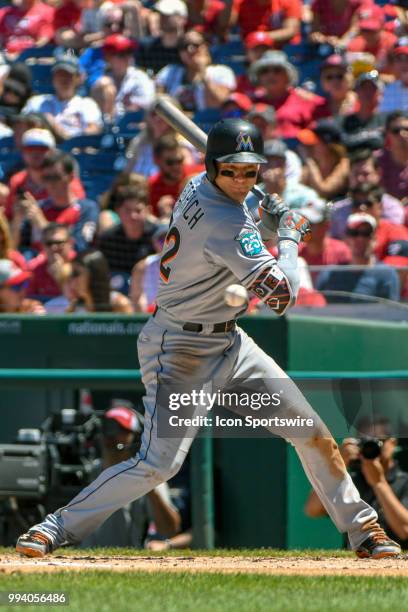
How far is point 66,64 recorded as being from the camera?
11125mm

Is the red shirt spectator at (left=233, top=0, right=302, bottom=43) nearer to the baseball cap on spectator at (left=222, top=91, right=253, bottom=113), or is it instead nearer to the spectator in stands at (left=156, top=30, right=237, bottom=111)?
the spectator in stands at (left=156, top=30, right=237, bottom=111)

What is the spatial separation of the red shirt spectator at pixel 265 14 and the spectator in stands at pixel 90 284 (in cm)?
381

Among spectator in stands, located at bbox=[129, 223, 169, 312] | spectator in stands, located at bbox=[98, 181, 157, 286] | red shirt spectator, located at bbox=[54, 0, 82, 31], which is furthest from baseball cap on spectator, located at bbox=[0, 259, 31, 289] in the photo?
red shirt spectator, located at bbox=[54, 0, 82, 31]

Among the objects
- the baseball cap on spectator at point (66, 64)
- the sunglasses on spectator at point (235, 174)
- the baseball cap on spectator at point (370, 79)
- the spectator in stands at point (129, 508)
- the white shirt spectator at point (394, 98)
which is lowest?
the spectator in stands at point (129, 508)

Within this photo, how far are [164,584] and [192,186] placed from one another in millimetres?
1557

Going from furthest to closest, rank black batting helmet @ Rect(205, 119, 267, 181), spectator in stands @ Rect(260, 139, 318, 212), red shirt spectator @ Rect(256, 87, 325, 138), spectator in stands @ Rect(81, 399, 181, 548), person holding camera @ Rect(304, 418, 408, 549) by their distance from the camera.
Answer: red shirt spectator @ Rect(256, 87, 325, 138), spectator in stands @ Rect(260, 139, 318, 212), spectator in stands @ Rect(81, 399, 181, 548), person holding camera @ Rect(304, 418, 408, 549), black batting helmet @ Rect(205, 119, 267, 181)

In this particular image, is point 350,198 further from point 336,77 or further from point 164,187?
point 336,77

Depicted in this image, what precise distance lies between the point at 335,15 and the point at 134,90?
73.0 inches

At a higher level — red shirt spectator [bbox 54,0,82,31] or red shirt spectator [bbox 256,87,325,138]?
red shirt spectator [bbox 54,0,82,31]

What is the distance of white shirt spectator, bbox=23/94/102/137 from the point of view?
36.4 feet

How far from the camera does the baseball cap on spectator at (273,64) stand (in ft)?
33.9

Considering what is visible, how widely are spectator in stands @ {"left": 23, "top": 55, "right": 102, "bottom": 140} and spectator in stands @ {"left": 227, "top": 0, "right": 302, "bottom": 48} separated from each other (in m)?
1.50

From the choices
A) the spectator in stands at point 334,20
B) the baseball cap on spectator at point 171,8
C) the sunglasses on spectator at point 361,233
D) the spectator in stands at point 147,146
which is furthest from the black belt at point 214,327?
the baseball cap on spectator at point 171,8

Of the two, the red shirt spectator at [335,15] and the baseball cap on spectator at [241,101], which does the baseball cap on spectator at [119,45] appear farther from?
the red shirt spectator at [335,15]
